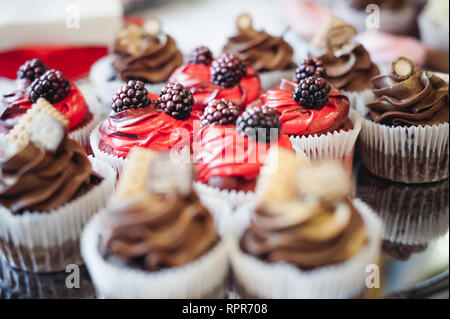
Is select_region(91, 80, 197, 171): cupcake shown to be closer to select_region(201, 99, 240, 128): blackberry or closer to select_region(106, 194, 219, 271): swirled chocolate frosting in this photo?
select_region(201, 99, 240, 128): blackberry

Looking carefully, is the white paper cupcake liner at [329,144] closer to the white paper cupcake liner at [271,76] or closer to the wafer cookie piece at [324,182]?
the wafer cookie piece at [324,182]

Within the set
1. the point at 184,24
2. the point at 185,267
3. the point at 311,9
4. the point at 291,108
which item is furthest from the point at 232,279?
the point at 184,24

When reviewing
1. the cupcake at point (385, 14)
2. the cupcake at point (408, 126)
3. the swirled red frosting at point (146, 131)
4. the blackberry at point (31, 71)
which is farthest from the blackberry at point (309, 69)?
the cupcake at point (385, 14)

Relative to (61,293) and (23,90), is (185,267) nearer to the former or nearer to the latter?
(61,293)

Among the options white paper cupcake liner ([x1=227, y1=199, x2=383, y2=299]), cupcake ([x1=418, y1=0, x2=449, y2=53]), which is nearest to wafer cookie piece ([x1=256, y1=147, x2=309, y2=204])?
white paper cupcake liner ([x1=227, y1=199, x2=383, y2=299])

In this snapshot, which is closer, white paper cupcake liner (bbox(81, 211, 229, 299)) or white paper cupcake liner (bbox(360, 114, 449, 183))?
white paper cupcake liner (bbox(81, 211, 229, 299))

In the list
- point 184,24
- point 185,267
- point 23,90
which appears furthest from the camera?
point 184,24
